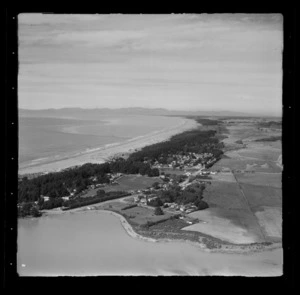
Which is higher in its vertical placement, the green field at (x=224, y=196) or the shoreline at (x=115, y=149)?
the shoreline at (x=115, y=149)

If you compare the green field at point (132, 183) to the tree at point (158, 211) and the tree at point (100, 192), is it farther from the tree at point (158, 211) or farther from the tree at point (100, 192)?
the tree at point (158, 211)

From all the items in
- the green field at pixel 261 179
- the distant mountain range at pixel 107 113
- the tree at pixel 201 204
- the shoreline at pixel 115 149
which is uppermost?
the distant mountain range at pixel 107 113

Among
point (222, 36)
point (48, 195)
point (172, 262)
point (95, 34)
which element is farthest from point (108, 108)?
point (172, 262)

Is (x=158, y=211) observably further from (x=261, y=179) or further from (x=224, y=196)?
(x=261, y=179)

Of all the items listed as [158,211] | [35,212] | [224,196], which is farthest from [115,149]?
[224,196]

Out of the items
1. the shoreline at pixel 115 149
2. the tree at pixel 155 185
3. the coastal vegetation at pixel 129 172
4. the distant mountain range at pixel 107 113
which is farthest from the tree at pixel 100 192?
the distant mountain range at pixel 107 113
